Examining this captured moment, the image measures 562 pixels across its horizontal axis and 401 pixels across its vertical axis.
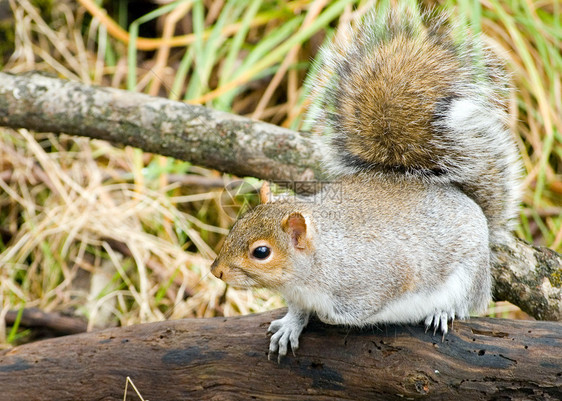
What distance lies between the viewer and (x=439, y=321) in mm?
1392

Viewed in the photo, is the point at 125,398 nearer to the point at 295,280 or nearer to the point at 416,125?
the point at 295,280

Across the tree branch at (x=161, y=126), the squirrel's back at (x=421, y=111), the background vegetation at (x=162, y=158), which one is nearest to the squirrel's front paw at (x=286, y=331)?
the squirrel's back at (x=421, y=111)

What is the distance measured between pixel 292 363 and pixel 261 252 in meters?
0.26

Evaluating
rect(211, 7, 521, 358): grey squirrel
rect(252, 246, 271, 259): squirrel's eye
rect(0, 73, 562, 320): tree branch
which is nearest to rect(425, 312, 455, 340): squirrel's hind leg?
rect(211, 7, 521, 358): grey squirrel

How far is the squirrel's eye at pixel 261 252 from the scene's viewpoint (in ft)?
4.44

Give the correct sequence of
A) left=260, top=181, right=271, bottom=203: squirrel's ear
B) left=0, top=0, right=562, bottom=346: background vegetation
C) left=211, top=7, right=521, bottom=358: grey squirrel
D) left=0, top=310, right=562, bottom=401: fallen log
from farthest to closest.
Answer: left=0, top=0, right=562, bottom=346: background vegetation → left=260, top=181, right=271, bottom=203: squirrel's ear → left=211, top=7, right=521, bottom=358: grey squirrel → left=0, top=310, right=562, bottom=401: fallen log

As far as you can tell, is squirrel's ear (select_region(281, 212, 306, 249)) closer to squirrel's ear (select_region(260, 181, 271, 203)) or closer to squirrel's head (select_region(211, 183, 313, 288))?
squirrel's head (select_region(211, 183, 313, 288))

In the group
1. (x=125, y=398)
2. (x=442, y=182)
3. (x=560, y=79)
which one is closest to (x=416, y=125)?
(x=442, y=182)

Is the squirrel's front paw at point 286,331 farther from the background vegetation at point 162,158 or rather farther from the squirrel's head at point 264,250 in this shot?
the background vegetation at point 162,158

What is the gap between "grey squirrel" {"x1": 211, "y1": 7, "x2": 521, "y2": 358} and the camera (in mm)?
1396

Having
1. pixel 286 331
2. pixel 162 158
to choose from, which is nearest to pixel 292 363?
pixel 286 331

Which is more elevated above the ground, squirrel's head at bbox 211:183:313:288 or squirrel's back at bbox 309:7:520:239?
squirrel's back at bbox 309:7:520:239

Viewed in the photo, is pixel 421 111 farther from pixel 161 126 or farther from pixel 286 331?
pixel 161 126

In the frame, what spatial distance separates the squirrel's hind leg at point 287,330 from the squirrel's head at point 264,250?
0.32 feet
